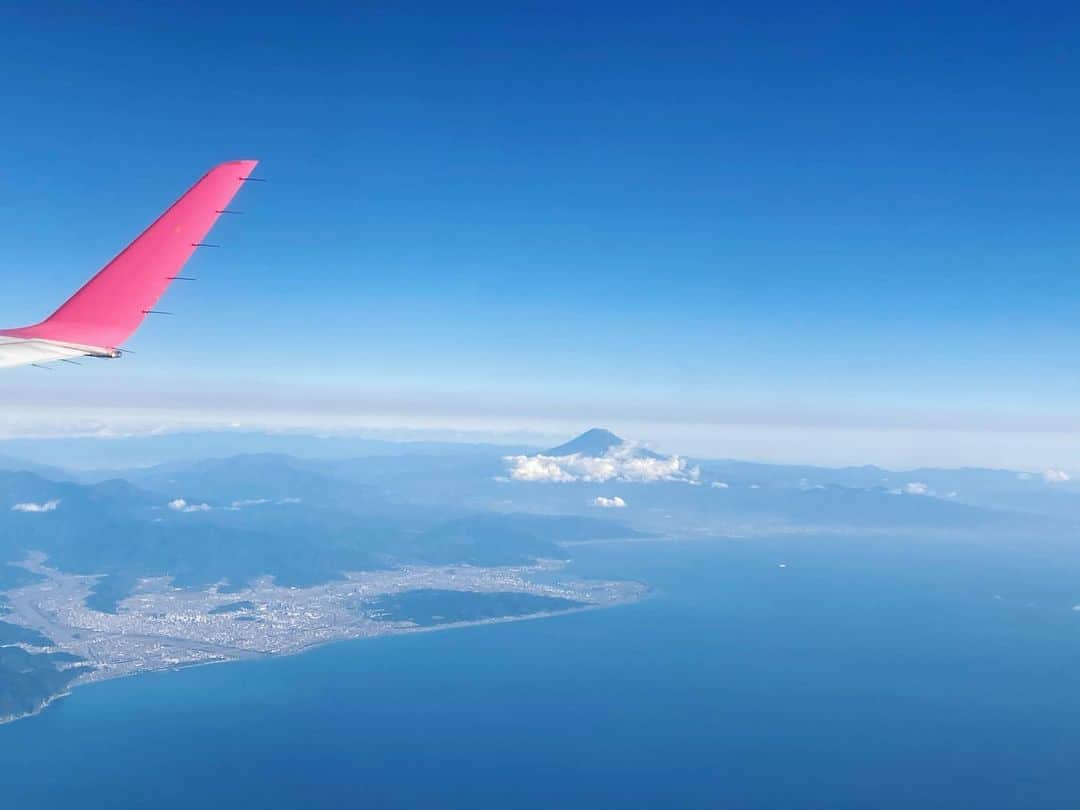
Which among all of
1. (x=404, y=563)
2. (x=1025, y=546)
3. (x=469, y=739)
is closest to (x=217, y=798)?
(x=469, y=739)

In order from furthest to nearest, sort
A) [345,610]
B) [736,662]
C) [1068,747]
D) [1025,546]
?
[1025,546] < [345,610] < [736,662] < [1068,747]

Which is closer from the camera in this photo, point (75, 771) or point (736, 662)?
point (75, 771)

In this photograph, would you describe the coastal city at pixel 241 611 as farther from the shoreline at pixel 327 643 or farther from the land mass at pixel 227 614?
the shoreline at pixel 327 643

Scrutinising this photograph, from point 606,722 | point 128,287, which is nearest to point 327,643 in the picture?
point 606,722

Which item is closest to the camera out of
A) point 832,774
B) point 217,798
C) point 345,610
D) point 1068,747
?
point 217,798

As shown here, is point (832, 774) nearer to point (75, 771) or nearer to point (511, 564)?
point (75, 771)

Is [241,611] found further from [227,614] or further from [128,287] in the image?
[128,287]

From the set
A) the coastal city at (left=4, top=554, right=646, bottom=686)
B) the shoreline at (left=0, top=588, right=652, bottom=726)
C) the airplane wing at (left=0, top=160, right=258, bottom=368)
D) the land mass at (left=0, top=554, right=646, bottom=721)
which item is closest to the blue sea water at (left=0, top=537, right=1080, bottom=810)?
the shoreline at (left=0, top=588, right=652, bottom=726)
